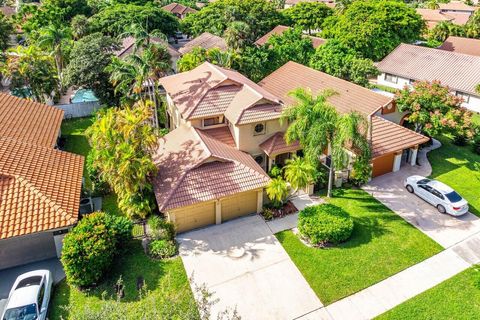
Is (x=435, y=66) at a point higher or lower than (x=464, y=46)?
higher

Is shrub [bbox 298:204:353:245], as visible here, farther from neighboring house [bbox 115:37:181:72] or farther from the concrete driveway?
neighboring house [bbox 115:37:181:72]

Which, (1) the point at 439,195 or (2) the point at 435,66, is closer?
(1) the point at 439,195

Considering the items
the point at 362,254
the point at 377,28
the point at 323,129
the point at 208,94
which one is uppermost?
the point at 377,28

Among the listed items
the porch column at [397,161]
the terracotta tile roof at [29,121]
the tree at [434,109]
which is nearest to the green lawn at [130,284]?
the terracotta tile roof at [29,121]

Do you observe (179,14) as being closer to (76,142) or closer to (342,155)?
(76,142)

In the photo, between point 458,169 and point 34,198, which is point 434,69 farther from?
point 34,198

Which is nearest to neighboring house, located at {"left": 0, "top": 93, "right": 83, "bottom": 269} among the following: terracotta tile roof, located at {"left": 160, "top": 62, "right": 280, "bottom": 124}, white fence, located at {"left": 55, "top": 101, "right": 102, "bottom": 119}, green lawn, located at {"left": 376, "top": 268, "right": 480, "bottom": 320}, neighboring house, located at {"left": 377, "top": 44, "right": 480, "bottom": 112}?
terracotta tile roof, located at {"left": 160, "top": 62, "right": 280, "bottom": 124}

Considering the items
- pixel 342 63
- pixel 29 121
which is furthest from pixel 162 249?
pixel 342 63
